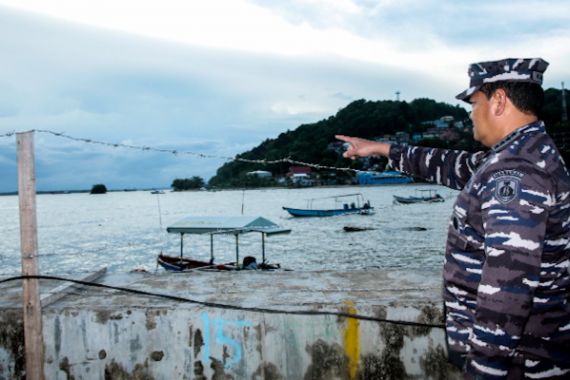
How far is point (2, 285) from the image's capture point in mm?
4441

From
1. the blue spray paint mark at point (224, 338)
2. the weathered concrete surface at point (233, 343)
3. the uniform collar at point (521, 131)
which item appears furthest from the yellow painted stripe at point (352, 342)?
the uniform collar at point (521, 131)

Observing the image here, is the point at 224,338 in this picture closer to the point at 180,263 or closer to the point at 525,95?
the point at 525,95

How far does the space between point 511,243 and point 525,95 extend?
688 mm

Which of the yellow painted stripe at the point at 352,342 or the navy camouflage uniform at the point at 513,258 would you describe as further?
the yellow painted stripe at the point at 352,342

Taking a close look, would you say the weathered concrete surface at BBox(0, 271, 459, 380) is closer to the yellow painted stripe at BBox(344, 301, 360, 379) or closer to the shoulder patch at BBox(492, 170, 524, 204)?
the yellow painted stripe at BBox(344, 301, 360, 379)

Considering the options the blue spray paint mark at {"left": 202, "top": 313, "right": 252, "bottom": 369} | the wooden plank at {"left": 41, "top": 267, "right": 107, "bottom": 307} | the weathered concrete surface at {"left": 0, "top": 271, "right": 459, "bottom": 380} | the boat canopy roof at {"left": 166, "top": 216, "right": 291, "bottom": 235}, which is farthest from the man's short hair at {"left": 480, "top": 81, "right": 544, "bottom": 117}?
the boat canopy roof at {"left": 166, "top": 216, "right": 291, "bottom": 235}

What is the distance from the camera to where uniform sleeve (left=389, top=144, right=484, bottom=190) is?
278 cm

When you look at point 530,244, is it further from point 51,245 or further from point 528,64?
point 51,245

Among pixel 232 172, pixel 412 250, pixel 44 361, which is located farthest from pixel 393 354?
pixel 232 172

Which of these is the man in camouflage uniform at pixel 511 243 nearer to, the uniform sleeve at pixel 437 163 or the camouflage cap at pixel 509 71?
the camouflage cap at pixel 509 71

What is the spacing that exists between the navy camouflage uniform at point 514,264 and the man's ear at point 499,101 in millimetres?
147

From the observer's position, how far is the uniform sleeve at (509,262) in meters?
1.68

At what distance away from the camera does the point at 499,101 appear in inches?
79.6

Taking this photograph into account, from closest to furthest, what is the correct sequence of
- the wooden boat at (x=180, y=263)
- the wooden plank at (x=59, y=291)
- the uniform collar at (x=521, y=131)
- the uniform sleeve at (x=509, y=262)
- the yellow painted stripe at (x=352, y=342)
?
the uniform sleeve at (x=509, y=262)
the uniform collar at (x=521, y=131)
the yellow painted stripe at (x=352, y=342)
the wooden plank at (x=59, y=291)
the wooden boat at (x=180, y=263)
